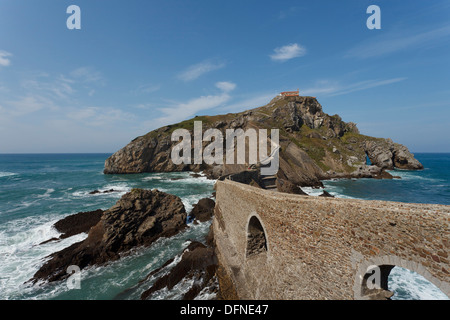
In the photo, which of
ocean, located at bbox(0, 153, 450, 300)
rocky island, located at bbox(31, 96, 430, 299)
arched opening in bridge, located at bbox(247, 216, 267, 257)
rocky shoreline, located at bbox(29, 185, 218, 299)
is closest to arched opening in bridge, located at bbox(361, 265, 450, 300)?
ocean, located at bbox(0, 153, 450, 300)

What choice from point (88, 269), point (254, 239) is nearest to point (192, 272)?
point (254, 239)

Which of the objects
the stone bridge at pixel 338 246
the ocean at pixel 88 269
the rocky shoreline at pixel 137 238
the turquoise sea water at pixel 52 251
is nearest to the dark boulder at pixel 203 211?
the rocky shoreline at pixel 137 238

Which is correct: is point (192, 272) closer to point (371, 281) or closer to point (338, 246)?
point (338, 246)

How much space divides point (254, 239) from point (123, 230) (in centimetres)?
1499

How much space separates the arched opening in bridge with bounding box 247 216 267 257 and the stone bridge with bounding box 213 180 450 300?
0.27 ft

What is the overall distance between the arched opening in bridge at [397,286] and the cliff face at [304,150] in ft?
107

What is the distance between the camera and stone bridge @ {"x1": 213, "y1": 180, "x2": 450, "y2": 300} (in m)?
5.16

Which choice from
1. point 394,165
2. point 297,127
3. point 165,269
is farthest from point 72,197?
point 394,165

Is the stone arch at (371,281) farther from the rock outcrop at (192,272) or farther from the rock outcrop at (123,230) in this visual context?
the rock outcrop at (123,230)

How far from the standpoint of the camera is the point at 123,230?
19.7m

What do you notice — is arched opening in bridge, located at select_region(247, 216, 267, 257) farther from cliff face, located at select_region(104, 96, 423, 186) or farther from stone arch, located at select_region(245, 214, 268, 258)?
cliff face, located at select_region(104, 96, 423, 186)

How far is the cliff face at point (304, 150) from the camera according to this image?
55.8 meters
